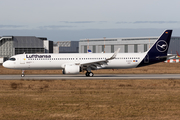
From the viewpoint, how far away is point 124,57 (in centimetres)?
3716

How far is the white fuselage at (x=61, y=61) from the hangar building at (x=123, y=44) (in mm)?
93376

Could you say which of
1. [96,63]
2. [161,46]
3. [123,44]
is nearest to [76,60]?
[96,63]

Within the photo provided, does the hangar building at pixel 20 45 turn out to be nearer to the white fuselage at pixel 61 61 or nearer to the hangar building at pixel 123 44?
the hangar building at pixel 123 44

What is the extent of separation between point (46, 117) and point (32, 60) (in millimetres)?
26092

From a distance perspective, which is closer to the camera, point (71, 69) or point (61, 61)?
point (71, 69)

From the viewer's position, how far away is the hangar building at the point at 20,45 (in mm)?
94188

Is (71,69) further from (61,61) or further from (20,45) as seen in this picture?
(20,45)

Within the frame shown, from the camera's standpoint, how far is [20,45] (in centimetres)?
9412

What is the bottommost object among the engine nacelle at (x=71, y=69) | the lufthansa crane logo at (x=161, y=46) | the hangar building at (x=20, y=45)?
the engine nacelle at (x=71, y=69)

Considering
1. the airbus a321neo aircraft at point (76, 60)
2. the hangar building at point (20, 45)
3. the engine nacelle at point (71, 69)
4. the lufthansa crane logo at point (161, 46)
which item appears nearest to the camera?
the engine nacelle at point (71, 69)

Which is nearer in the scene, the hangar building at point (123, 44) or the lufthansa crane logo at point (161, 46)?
the lufthansa crane logo at point (161, 46)

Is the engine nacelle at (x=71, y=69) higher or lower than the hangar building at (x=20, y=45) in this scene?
lower

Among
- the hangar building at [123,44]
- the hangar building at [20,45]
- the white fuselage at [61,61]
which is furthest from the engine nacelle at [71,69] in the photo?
the hangar building at [123,44]

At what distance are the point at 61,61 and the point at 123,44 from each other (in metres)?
103
